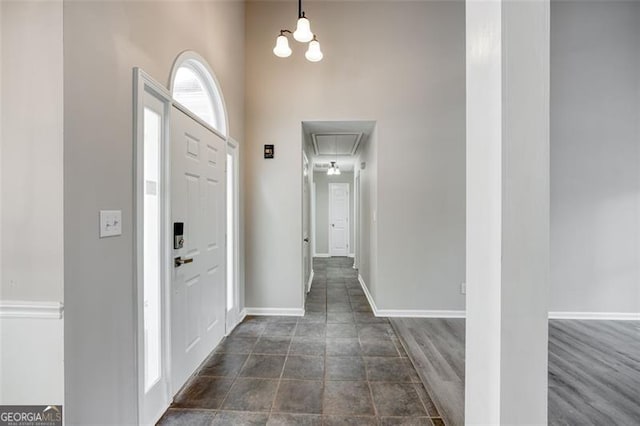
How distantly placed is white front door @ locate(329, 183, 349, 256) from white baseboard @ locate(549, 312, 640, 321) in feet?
17.5

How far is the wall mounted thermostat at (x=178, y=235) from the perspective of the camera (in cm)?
191

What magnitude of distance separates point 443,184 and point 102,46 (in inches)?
129

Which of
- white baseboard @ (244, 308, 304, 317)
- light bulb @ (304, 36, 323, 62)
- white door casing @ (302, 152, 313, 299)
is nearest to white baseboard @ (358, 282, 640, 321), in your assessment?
white baseboard @ (244, 308, 304, 317)

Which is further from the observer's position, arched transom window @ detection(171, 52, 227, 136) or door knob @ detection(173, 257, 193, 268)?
arched transom window @ detection(171, 52, 227, 136)

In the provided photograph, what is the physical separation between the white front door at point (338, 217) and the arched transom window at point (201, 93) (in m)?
5.72

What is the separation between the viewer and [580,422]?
5.65 feet

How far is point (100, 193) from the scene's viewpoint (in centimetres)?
129

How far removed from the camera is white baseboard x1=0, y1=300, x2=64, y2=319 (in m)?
1.09

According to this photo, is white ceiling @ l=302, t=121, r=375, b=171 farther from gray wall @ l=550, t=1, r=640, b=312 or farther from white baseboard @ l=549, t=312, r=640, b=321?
white baseboard @ l=549, t=312, r=640, b=321

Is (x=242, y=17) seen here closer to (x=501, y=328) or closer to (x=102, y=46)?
(x=102, y=46)

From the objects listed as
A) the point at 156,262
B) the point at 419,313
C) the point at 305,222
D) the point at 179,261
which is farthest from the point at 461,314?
the point at 156,262

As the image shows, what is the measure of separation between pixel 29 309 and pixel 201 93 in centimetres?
214

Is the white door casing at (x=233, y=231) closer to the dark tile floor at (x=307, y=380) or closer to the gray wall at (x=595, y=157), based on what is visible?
the dark tile floor at (x=307, y=380)

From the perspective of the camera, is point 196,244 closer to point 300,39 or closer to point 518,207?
point 300,39
